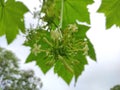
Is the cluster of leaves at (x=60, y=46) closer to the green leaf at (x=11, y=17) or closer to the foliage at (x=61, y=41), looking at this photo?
the foliage at (x=61, y=41)

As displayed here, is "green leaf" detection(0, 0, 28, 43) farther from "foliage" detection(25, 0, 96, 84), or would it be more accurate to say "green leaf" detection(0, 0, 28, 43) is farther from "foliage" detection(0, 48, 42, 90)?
"foliage" detection(0, 48, 42, 90)

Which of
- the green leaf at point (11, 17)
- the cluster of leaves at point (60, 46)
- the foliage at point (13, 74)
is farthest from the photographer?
the foliage at point (13, 74)

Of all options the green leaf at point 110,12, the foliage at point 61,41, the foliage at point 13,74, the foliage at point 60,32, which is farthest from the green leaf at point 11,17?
the foliage at point 13,74

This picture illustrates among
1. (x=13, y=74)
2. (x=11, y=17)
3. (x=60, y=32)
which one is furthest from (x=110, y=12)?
(x=13, y=74)

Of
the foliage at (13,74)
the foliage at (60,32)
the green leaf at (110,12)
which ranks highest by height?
the foliage at (60,32)

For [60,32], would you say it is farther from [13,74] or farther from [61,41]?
[13,74]

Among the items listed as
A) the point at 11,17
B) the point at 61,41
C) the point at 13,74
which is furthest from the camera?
the point at 13,74

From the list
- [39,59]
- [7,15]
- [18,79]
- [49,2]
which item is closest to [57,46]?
[49,2]

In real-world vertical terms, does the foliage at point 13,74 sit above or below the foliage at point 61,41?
below
